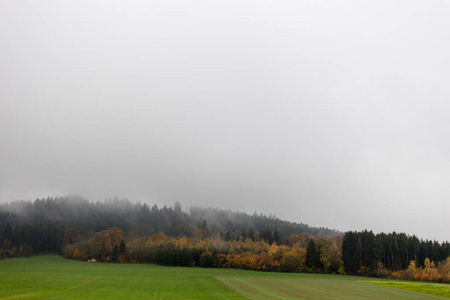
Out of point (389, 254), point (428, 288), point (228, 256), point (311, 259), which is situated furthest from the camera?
point (389, 254)

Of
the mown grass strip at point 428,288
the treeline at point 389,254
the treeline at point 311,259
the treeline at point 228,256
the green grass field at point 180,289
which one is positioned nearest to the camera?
the green grass field at point 180,289

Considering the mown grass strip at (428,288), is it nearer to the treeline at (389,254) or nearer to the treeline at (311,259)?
the treeline at (311,259)

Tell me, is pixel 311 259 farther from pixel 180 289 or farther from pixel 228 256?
pixel 180 289

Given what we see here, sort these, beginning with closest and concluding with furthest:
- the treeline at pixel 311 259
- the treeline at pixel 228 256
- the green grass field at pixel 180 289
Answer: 1. the green grass field at pixel 180 289
2. the treeline at pixel 311 259
3. the treeline at pixel 228 256

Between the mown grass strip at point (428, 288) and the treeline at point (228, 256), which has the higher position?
the mown grass strip at point (428, 288)

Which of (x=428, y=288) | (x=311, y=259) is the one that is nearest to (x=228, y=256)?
(x=311, y=259)

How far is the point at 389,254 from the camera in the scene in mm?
138625

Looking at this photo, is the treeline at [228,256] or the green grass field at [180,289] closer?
the green grass field at [180,289]

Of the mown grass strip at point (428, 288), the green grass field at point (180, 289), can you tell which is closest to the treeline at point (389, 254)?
the mown grass strip at point (428, 288)

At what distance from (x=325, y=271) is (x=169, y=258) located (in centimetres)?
6527

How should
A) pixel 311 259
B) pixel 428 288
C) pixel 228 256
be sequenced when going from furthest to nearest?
pixel 228 256
pixel 311 259
pixel 428 288

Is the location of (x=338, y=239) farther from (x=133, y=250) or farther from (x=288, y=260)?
(x=133, y=250)

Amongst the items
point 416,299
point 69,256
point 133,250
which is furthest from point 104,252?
point 416,299

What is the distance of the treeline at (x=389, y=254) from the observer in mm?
121162
